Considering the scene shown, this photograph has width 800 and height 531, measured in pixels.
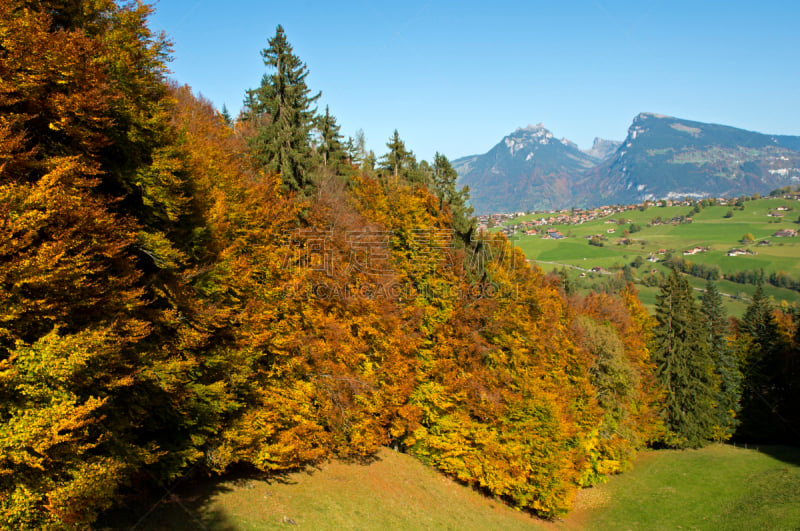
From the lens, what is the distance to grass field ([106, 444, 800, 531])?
57.6 ft

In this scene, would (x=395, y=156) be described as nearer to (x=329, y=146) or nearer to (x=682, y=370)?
(x=329, y=146)

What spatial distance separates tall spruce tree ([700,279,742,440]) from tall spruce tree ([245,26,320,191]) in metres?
47.3

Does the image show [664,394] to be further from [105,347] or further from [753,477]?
[105,347]

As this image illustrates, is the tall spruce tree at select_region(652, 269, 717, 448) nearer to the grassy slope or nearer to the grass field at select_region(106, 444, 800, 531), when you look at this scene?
the grass field at select_region(106, 444, 800, 531)

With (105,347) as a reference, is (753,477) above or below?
below

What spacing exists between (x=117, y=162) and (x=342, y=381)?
15.4 meters

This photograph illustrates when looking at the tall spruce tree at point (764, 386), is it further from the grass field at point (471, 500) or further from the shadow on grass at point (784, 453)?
the grass field at point (471, 500)

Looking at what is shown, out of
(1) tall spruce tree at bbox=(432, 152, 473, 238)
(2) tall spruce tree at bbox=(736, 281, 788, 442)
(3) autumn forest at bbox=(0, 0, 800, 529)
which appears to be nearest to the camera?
(3) autumn forest at bbox=(0, 0, 800, 529)

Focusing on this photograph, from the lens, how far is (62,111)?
12.1 metres

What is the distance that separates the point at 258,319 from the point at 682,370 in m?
43.7

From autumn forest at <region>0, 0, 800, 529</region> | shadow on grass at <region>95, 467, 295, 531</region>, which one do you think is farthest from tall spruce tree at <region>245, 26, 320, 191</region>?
shadow on grass at <region>95, 467, 295, 531</region>

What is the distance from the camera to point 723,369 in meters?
51.0

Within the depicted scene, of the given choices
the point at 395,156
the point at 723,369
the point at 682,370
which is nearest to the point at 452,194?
the point at 395,156

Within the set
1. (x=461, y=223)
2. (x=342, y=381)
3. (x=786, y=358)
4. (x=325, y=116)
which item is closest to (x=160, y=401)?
(x=342, y=381)
